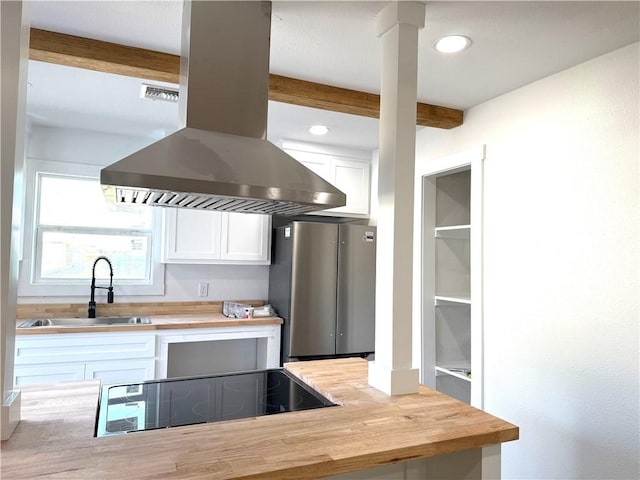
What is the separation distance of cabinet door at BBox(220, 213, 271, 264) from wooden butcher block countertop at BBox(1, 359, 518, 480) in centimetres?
207

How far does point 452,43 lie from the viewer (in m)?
1.89

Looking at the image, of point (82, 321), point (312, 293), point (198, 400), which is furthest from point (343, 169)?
point (198, 400)

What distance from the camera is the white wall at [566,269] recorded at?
1.87 metres

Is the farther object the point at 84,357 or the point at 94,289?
the point at 94,289

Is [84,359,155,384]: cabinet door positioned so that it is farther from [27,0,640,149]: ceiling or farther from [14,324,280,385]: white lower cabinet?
[27,0,640,149]: ceiling

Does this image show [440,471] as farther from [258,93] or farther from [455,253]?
[455,253]

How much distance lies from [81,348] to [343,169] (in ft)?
7.86

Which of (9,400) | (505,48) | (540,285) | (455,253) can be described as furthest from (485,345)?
(9,400)

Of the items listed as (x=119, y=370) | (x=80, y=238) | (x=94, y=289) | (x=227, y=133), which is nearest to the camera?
(x=227, y=133)

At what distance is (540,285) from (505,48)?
3.91ft

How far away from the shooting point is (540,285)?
2248mm

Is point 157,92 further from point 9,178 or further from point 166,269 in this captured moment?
point 166,269

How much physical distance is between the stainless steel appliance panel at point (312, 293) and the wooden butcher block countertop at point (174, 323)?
0.24m

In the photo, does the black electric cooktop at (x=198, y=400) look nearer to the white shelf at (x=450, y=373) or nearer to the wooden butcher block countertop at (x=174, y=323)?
the wooden butcher block countertop at (x=174, y=323)
